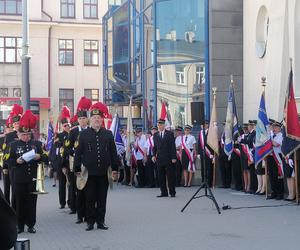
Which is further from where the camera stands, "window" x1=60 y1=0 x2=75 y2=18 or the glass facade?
"window" x1=60 y1=0 x2=75 y2=18

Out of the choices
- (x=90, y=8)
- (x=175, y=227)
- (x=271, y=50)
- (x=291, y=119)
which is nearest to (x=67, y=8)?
(x=90, y=8)

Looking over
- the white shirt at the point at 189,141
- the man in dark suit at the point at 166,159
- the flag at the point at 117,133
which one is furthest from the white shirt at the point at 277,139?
the flag at the point at 117,133

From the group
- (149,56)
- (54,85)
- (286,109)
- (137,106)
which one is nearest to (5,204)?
(286,109)

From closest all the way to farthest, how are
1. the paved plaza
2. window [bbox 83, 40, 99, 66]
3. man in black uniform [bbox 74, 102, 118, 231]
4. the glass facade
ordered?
the paved plaza
man in black uniform [bbox 74, 102, 118, 231]
the glass facade
window [bbox 83, 40, 99, 66]

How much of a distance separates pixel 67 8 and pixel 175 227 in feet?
124

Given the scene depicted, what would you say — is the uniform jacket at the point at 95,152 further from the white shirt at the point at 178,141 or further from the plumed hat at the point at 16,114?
the white shirt at the point at 178,141

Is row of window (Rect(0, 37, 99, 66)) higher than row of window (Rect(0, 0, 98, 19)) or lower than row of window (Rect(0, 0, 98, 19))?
lower

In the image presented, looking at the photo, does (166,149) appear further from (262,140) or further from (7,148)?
(7,148)

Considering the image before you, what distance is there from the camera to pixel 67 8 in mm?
45562

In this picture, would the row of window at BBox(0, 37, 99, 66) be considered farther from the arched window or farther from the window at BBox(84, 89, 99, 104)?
the arched window

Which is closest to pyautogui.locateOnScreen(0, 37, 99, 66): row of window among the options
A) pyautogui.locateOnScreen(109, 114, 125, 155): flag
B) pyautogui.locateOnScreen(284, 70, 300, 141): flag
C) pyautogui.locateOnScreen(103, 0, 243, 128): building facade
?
pyautogui.locateOnScreen(103, 0, 243, 128): building facade

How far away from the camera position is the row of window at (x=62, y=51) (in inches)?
1731

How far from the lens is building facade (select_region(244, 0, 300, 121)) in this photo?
16.0m

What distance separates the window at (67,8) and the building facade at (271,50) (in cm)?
2824
